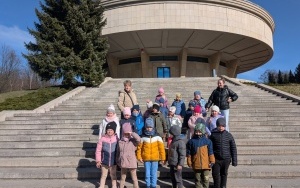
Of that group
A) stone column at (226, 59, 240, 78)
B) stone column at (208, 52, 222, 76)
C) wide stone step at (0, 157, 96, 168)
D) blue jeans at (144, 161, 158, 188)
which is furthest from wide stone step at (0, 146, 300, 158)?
stone column at (226, 59, 240, 78)

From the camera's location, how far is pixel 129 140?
17.9ft

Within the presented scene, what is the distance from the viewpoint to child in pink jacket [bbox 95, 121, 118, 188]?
5359mm

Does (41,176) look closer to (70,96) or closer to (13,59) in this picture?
(70,96)

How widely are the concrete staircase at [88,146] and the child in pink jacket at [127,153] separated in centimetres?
54

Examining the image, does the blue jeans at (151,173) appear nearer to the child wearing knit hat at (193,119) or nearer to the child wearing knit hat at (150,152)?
the child wearing knit hat at (150,152)

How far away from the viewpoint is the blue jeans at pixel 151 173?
206 inches

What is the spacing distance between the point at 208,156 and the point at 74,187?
2.47 m

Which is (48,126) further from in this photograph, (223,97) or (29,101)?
(223,97)

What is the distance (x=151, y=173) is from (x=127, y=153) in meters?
0.56

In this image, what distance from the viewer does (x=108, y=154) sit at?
17.6 ft

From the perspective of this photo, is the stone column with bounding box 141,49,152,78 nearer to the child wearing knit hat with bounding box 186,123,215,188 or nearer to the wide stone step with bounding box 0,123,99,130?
the wide stone step with bounding box 0,123,99,130

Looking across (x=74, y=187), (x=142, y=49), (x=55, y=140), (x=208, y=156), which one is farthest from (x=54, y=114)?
(x=142, y=49)

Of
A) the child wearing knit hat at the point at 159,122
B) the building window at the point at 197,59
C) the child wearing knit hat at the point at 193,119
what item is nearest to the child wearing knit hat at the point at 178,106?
the child wearing knit hat at the point at 193,119

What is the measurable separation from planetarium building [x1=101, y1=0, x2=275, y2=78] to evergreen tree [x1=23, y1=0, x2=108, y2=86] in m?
8.39
